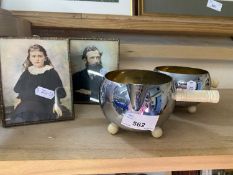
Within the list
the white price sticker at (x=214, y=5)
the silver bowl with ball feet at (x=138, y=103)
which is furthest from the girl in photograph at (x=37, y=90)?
the white price sticker at (x=214, y=5)

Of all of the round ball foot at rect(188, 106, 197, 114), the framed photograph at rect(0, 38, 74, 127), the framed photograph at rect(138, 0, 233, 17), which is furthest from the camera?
the framed photograph at rect(138, 0, 233, 17)

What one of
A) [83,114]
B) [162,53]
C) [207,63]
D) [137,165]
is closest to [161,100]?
[137,165]

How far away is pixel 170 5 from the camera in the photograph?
852 millimetres

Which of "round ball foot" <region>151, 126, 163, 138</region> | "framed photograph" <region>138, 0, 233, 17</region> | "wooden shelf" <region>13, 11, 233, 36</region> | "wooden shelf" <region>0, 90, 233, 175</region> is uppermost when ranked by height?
"framed photograph" <region>138, 0, 233, 17</region>

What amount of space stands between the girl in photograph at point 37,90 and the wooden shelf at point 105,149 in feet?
0.09

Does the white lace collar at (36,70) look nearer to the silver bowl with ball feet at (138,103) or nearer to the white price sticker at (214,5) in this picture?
the silver bowl with ball feet at (138,103)

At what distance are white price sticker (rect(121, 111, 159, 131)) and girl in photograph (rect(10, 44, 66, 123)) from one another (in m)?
0.18

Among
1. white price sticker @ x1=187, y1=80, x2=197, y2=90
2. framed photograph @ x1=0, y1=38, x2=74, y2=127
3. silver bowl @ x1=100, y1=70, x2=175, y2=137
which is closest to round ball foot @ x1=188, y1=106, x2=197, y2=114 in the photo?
white price sticker @ x1=187, y1=80, x2=197, y2=90

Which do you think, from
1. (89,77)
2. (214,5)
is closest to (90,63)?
(89,77)

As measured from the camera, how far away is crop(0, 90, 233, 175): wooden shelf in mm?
454

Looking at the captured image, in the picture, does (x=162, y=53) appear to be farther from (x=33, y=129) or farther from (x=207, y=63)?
(x=33, y=129)

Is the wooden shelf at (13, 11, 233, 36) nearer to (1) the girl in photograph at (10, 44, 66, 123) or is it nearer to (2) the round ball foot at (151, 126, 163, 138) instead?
(1) the girl in photograph at (10, 44, 66, 123)

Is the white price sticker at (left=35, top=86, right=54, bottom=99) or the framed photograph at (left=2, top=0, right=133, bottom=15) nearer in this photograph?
the white price sticker at (left=35, top=86, right=54, bottom=99)

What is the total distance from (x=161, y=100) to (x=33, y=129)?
0.91 ft
